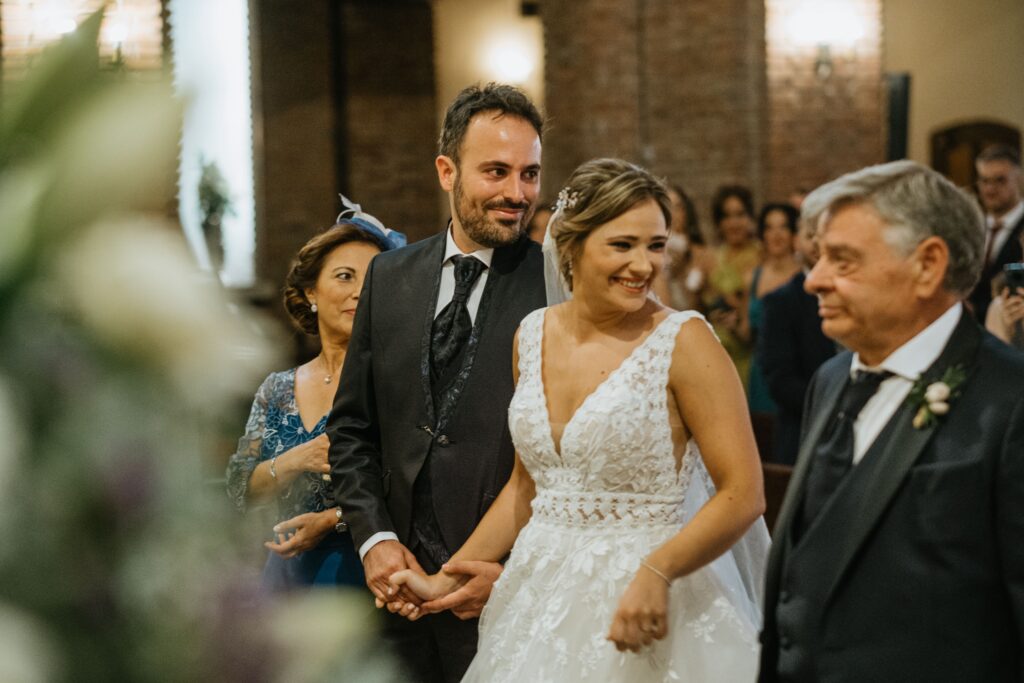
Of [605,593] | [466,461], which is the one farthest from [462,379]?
[605,593]

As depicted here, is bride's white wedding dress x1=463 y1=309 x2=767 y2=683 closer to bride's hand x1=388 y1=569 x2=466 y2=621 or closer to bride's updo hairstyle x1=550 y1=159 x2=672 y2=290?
bride's hand x1=388 y1=569 x2=466 y2=621

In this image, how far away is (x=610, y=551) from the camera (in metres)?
2.63

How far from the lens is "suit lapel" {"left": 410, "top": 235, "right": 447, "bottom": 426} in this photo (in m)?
2.99

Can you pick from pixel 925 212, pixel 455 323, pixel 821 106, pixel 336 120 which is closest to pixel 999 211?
pixel 821 106

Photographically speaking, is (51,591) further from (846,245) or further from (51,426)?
(846,245)

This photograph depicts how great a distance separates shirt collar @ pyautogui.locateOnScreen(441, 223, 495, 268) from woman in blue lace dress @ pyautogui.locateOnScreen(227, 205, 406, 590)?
46 cm

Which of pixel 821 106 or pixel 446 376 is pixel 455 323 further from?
pixel 821 106

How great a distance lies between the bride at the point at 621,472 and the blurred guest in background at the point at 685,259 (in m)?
3.67

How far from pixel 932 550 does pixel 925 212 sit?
52 cm

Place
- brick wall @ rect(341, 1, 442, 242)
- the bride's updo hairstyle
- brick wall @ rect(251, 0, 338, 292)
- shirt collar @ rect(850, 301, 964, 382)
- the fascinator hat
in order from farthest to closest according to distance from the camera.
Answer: brick wall @ rect(341, 1, 442, 242) → brick wall @ rect(251, 0, 338, 292) → the fascinator hat → the bride's updo hairstyle → shirt collar @ rect(850, 301, 964, 382)

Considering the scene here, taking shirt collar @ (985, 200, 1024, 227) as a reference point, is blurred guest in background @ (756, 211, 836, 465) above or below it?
below

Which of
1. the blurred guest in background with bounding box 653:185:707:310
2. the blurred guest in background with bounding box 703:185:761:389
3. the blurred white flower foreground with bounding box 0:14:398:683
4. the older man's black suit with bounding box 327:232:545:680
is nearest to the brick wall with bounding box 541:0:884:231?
the blurred guest in background with bounding box 703:185:761:389

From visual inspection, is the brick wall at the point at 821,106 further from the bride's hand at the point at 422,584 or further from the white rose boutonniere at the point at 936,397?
the white rose boutonniere at the point at 936,397

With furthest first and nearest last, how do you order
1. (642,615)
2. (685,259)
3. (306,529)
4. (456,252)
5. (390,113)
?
(390,113) < (685,259) < (306,529) < (456,252) < (642,615)
